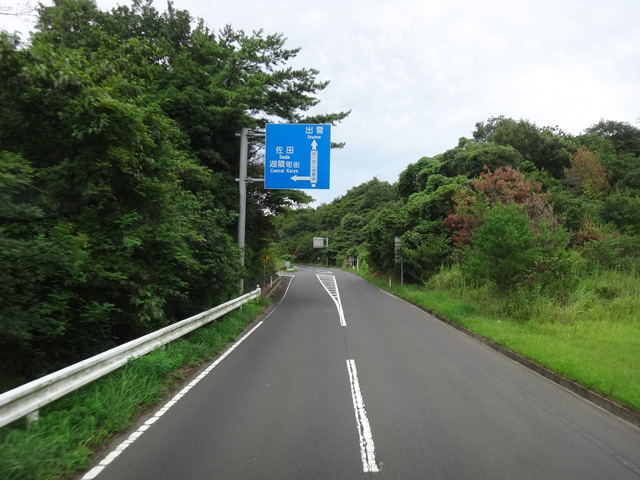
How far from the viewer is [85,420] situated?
4.59 m

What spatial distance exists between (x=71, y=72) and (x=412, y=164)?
3390 cm

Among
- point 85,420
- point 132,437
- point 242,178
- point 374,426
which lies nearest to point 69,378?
point 85,420

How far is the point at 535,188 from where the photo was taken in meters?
22.1

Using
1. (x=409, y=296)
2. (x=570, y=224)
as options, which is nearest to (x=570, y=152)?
(x=570, y=224)

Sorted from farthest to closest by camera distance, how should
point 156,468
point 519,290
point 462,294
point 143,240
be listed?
point 462,294, point 519,290, point 143,240, point 156,468

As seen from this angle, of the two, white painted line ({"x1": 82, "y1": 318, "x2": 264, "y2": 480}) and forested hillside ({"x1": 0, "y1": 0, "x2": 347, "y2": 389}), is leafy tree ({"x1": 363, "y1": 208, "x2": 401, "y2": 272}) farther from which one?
white painted line ({"x1": 82, "y1": 318, "x2": 264, "y2": 480})

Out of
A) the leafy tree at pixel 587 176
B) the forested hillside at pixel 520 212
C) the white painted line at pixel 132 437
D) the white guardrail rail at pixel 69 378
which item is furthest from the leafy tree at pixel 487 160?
the white painted line at pixel 132 437

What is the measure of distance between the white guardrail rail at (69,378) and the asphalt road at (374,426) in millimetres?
959

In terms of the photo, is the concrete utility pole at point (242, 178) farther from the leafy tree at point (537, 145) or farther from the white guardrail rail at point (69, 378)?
the leafy tree at point (537, 145)

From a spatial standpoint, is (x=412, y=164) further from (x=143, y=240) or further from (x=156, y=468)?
(x=156, y=468)

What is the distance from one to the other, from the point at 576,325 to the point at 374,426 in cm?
834

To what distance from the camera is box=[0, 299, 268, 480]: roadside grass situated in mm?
3648

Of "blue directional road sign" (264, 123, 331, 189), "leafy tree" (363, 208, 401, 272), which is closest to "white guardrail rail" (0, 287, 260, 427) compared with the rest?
"blue directional road sign" (264, 123, 331, 189)

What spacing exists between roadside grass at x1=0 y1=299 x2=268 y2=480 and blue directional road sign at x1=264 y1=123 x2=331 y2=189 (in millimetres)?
9017
